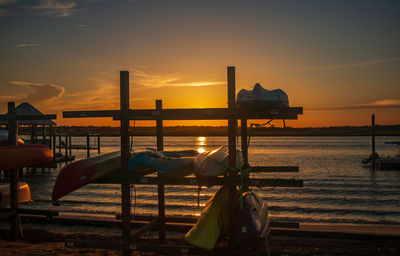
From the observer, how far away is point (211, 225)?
4574 millimetres

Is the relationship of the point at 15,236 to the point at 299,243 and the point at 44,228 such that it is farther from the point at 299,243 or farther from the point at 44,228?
the point at 299,243

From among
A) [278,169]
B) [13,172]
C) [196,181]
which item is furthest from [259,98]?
[13,172]

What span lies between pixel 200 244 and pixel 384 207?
12.8 meters

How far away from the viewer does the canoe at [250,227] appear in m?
4.51

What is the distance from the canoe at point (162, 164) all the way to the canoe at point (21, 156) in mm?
2825

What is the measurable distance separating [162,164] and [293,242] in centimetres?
355

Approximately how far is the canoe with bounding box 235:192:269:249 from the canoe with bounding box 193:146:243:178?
701mm

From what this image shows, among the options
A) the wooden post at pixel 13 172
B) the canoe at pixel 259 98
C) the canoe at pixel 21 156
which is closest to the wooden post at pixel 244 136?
the canoe at pixel 259 98

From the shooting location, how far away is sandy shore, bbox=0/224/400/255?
6.33m

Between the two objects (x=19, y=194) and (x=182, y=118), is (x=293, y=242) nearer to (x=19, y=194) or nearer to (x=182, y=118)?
(x=182, y=118)

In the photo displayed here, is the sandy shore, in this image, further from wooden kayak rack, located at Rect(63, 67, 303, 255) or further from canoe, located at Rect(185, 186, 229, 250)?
canoe, located at Rect(185, 186, 229, 250)

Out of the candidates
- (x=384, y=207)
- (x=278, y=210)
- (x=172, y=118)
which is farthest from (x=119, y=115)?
(x=384, y=207)

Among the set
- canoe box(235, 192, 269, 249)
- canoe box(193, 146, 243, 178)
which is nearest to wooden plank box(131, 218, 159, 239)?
canoe box(193, 146, 243, 178)

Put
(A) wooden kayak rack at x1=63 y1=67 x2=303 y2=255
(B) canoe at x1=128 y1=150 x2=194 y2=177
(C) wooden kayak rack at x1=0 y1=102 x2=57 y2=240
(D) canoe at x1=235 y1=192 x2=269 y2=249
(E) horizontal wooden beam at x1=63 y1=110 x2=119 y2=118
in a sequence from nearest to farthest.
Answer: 1. (D) canoe at x1=235 y1=192 x2=269 y2=249
2. (A) wooden kayak rack at x1=63 y1=67 x2=303 y2=255
3. (B) canoe at x1=128 y1=150 x2=194 y2=177
4. (E) horizontal wooden beam at x1=63 y1=110 x2=119 y2=118
5. (C) wooden kayak rack at x1=0 y1=102 x2=57 y2=240
